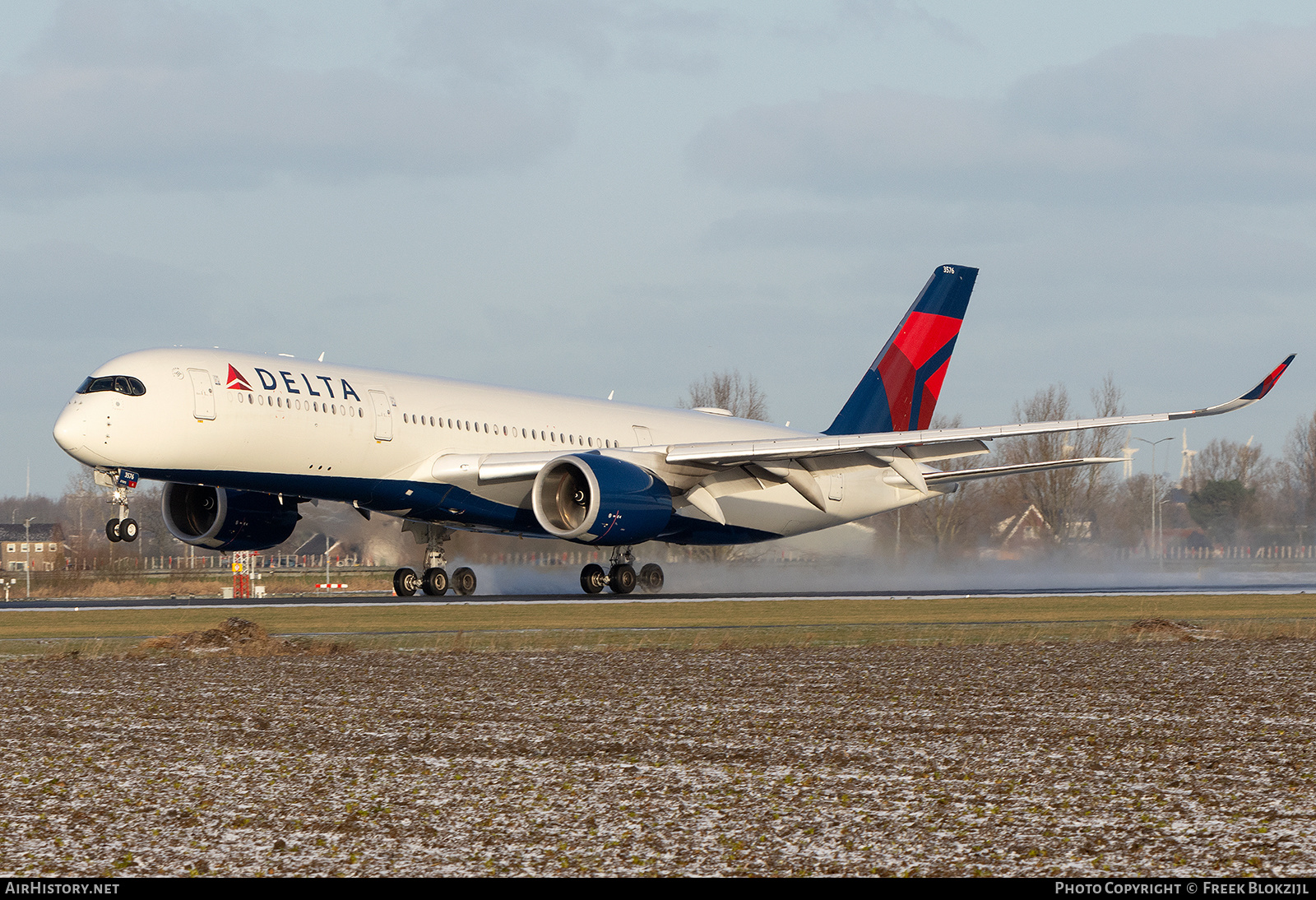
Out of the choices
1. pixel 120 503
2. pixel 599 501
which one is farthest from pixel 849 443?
pixel 120 503

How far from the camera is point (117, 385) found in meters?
28.6

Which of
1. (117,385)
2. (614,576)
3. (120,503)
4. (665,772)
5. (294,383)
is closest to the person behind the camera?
(665,772)

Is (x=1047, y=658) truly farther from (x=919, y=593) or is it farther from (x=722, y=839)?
(x=919, y=593)

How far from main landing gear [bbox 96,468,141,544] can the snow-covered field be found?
36.1 feet

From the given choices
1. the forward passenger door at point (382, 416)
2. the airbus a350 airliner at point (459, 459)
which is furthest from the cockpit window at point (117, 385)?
the forward passenger door at point (382, 416)

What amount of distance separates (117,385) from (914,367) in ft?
75.9

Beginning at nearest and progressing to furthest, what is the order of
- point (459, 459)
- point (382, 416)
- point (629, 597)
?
point (382, 416), point (459, 459), point (629, 597)

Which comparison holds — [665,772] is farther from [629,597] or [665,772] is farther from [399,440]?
[629,597]

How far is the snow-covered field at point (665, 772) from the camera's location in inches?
282

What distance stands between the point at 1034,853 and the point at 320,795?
4275 mm

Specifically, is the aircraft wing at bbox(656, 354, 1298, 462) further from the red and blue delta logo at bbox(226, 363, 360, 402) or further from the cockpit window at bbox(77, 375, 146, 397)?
the cockpit window at bbox(77, 375, 146, 397)

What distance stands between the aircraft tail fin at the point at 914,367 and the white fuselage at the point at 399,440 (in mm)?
1798

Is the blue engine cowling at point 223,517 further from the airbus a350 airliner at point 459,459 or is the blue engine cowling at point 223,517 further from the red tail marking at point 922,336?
the red tail marking at point 922,336

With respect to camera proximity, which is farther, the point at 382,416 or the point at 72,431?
the point at 382,416
